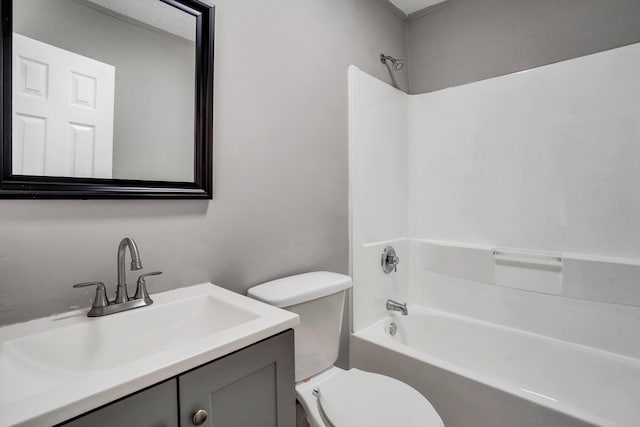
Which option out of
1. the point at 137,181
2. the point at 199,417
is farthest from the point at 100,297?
the point at 199,417

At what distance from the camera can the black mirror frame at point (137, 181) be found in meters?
0.79

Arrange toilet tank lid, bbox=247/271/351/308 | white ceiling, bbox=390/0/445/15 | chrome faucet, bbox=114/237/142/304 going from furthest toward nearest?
white ceiling, bbox=390/0/445/15
toilet tank lid, bbox=247/271/351/308
chrome faucet, bbox=114/237/142/304

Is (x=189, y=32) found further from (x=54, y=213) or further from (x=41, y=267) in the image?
(x=41, y=267)

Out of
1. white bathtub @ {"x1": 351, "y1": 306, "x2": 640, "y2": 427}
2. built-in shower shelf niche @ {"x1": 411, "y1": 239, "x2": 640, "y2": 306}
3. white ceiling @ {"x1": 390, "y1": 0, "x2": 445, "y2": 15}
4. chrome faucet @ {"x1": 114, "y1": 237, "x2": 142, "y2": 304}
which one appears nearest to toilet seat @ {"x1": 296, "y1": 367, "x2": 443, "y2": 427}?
white bathtub @ {"x1": 351, "y1": 306, "x2": 640, "y2": 427}

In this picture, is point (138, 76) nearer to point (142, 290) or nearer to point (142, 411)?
point (142, 290)

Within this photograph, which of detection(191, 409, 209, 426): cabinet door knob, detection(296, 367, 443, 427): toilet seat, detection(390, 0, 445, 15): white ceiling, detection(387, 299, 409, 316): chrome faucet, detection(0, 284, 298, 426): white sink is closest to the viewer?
detection(0, 284, 298, 426): white sink

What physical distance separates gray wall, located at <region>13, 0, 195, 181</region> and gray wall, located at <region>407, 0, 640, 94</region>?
1759 mm

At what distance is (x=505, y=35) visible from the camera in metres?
1.92

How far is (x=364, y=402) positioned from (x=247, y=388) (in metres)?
0.61

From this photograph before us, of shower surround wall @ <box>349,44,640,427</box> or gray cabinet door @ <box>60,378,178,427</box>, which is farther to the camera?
shower surround wall @ <box>349,44,640,427</box>

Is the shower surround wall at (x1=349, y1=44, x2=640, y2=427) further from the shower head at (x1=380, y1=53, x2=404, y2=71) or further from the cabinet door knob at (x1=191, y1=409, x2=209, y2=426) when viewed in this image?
the cabinet door knob at (x1=191, y1=409, x2=209, y2=426)

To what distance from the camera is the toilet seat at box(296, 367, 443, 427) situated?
1.08 m

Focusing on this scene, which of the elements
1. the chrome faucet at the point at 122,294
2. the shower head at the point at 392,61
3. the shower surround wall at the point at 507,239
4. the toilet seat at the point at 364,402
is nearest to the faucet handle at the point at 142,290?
the chrome faucet at the point at 122,294

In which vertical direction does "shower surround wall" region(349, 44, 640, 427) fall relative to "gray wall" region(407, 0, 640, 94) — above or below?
below
